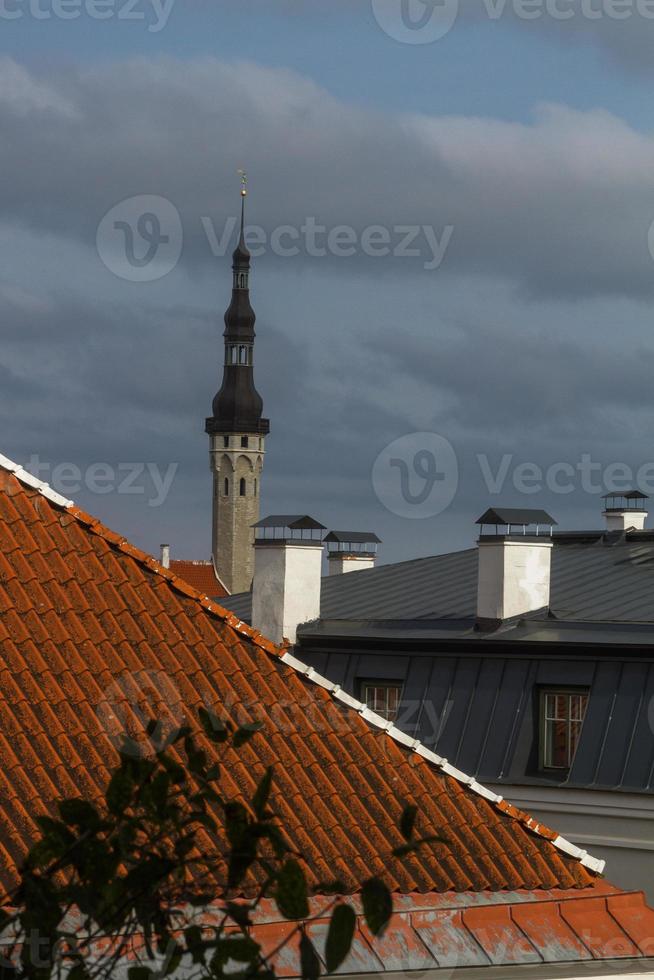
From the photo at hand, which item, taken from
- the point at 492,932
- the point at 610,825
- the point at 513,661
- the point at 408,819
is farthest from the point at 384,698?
the point at 408,819

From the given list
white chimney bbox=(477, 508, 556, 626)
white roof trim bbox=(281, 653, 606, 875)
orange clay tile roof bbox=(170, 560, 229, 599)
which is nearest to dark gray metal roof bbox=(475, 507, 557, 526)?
white chimney bbox=(477, 508, 556, 626)

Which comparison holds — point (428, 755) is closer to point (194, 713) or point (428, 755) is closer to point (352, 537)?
point (194, 713)

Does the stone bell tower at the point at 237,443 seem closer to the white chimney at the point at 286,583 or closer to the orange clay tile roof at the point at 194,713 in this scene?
the white chimney at the point at 286,583

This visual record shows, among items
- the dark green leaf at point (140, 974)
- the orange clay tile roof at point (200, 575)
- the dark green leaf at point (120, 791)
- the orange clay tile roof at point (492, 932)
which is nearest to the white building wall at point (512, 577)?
the orange clay tile roof at point (492, 932)

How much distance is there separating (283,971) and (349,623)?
1363cm

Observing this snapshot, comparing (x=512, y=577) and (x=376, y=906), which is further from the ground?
(x=512, y=577)

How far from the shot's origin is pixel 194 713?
11773 millimetres

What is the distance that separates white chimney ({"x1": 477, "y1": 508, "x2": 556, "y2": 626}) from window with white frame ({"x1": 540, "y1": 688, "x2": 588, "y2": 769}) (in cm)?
200

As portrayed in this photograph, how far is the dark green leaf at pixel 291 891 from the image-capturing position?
367 cm

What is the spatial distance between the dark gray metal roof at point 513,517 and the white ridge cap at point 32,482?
10.6 metres

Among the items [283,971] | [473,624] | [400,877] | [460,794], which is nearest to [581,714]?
[473,624]

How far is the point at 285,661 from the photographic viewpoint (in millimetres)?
13305

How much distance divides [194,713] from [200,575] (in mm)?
85490

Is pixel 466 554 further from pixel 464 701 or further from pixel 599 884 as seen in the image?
pixel 599 884
